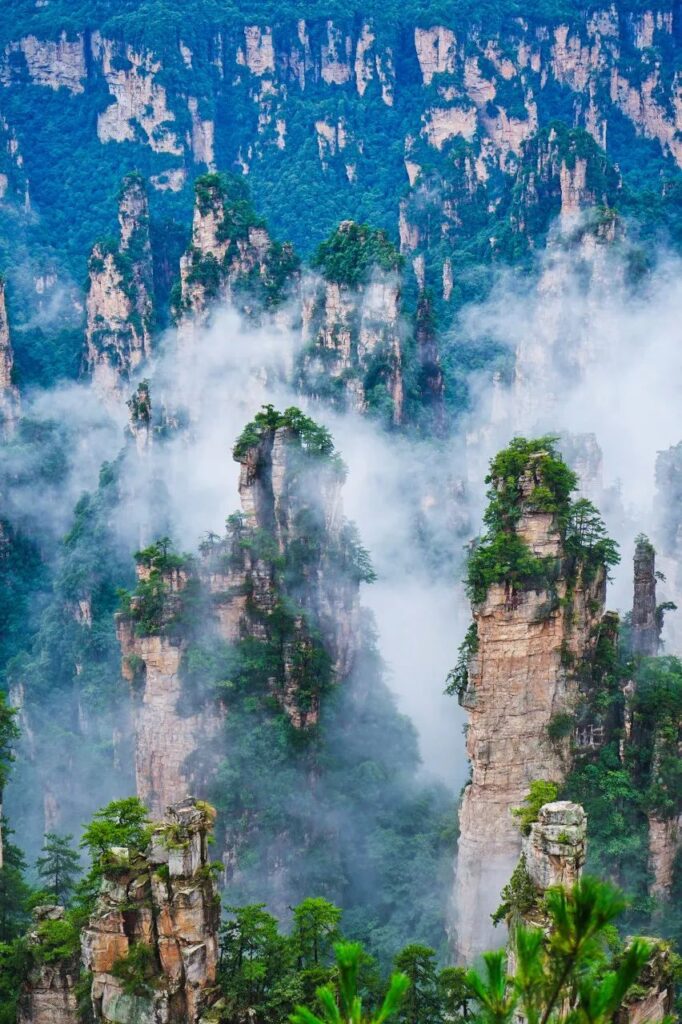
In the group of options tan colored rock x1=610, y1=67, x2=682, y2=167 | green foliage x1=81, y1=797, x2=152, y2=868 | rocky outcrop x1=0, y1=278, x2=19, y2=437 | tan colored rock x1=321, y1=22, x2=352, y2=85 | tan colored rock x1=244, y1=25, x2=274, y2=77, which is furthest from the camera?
tan colored rock x1=244, y1=25, x2=274, y2=77

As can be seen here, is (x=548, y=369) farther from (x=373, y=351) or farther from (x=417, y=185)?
(x=417, y=185)

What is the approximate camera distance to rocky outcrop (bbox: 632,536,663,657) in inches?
1615

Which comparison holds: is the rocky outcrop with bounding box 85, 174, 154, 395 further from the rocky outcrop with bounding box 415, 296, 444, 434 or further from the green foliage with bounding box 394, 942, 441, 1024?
the green foliage with bounding box 394, 942, 441, 1024

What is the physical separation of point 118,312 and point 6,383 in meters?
7.23

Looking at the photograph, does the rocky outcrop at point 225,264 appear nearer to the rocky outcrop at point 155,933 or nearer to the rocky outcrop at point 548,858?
the rocky outcrop at point 155,933

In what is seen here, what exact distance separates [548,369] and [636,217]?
1179 cm

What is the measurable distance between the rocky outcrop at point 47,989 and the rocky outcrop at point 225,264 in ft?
135

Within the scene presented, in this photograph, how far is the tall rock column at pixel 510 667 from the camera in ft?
122

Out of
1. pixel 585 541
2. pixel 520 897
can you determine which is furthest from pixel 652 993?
pixel 585 541

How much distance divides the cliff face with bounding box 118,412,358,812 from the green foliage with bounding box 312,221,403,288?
724 inches

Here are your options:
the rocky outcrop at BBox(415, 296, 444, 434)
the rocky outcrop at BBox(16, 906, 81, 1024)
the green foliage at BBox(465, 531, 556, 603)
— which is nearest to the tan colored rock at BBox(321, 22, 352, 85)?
the rocky outcrop at BBox(415, 296, 444, 434)

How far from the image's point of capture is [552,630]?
38.0 metres

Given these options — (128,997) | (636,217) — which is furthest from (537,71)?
(128,997)

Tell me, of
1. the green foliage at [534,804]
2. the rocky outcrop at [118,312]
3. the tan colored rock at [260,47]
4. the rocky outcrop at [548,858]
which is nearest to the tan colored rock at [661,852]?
the green foliage at [534,804]
